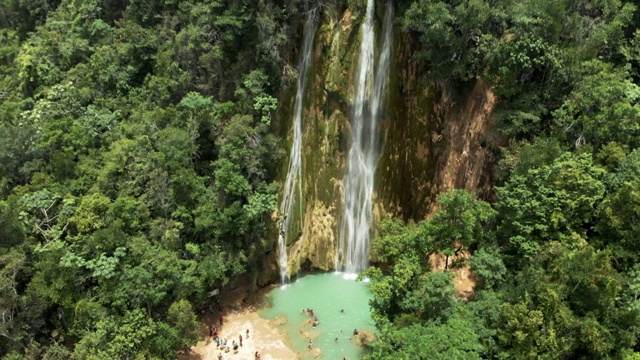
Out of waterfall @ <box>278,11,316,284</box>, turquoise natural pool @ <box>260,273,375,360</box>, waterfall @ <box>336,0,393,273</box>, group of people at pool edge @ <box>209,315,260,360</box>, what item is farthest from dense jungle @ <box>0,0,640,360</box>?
group of people at pool edge @ <box>209,315,260,360</box>

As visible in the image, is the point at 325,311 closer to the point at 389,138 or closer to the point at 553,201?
the point at 389,138

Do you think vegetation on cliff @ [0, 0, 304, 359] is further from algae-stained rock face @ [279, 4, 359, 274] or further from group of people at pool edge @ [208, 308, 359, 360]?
group of people at pool edge @ [208, 308, 359, 360]

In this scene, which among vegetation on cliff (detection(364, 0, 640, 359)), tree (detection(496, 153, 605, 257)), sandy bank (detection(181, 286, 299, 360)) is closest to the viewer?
vegetation on cliff (detection(364, 0, 640, 359))

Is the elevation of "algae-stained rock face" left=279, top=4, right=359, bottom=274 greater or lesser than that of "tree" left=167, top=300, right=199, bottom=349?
greater

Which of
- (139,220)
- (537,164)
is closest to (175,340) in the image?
(139,220)

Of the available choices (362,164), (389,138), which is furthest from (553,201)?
(362,164)
